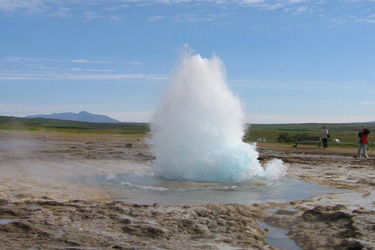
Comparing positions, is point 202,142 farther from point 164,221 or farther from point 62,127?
point 62,127

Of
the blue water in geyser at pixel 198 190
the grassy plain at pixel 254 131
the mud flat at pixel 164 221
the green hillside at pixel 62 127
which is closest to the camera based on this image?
the mud flat at pixel 164 221

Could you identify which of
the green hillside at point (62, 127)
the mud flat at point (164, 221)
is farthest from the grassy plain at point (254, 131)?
the mud flat at point (164, 221)

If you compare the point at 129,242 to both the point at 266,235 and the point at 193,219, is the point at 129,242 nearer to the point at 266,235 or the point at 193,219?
the point at 193,219

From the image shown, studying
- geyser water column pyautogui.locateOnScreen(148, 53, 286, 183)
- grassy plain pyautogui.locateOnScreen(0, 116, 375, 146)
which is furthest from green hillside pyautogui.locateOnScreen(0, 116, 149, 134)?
geyser water column pyautogui.locateOnScreen(148, 53, 286, 183)

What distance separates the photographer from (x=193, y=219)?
721 centimetres

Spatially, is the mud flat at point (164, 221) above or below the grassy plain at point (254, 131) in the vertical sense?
below

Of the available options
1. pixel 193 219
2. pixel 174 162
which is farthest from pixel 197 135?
pixel 193 219

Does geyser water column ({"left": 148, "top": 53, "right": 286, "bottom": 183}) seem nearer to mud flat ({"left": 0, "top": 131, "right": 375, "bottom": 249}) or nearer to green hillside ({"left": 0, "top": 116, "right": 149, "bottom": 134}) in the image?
mud flat ({"left": 0, "top": 131, "right": 375, "bottom": 249})

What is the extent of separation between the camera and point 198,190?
11141mm

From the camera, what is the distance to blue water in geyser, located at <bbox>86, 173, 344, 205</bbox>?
9.83 metres

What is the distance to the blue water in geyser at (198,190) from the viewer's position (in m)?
9.83

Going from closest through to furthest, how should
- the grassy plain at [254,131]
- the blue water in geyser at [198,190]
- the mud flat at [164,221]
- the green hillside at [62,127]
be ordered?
1. the mud flat at [164,221]
2. the blue water in geyser at [198,190]
3. the grassy plain at [254,131]
4. the green hillside at [62,127]

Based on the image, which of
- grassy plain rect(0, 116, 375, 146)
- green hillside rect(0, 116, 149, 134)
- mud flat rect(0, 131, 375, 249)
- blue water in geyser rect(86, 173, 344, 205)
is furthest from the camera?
green hillside rect(0, 116, 149, 134)

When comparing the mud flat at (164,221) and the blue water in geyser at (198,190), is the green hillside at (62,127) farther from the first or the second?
the mud flat at (164,221)
